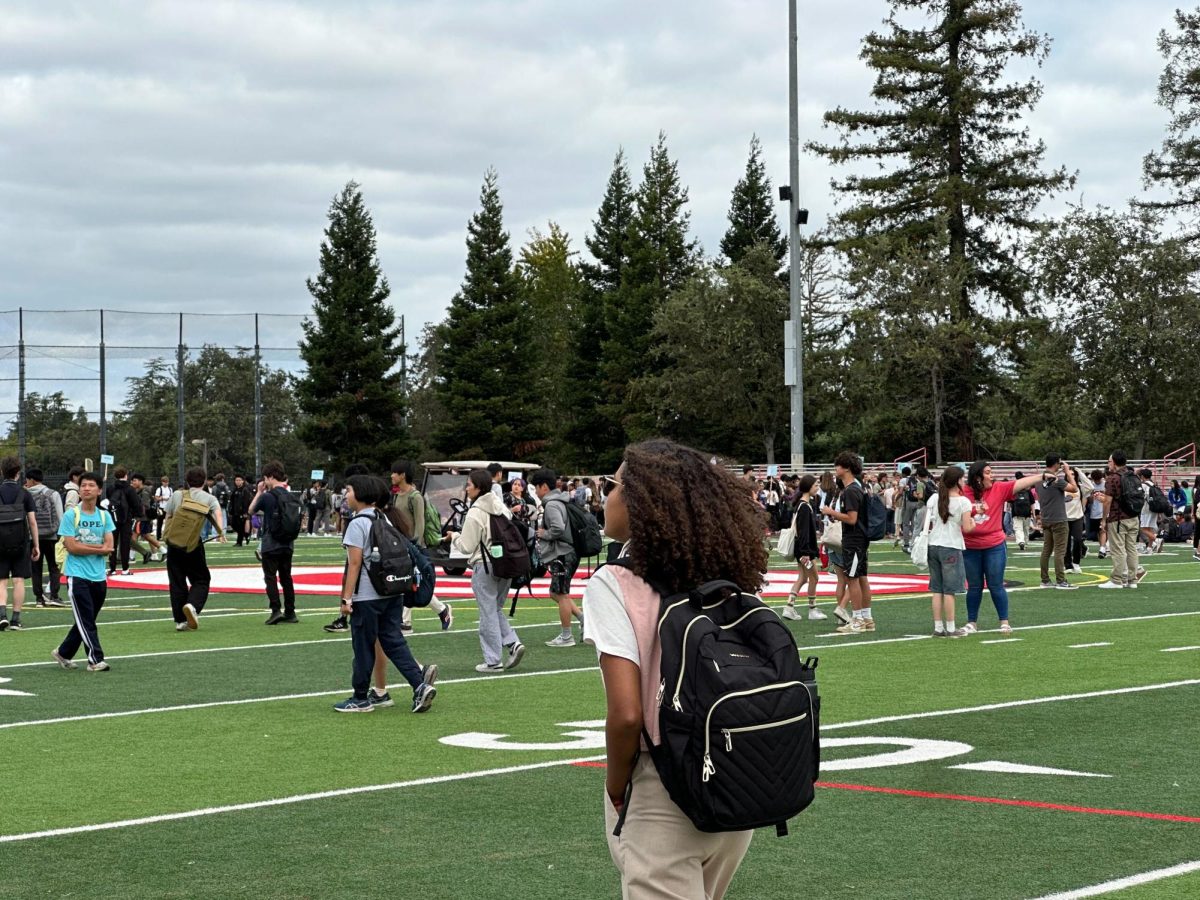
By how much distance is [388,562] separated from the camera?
38.4 feet

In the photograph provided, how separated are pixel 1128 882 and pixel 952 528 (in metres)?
10.6

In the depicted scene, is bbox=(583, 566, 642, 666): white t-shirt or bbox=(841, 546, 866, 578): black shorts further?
bbox=(841, 546, 866, 578): black shorts

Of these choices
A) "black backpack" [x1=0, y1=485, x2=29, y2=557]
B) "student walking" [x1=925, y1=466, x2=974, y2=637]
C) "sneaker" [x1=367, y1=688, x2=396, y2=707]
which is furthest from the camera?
"black backpack" [x1=0, y1=485, x2=29, y2=557]

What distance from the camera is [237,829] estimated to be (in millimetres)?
7820

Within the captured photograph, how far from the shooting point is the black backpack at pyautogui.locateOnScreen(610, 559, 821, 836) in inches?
152

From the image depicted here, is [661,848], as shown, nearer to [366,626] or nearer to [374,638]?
[366,626]

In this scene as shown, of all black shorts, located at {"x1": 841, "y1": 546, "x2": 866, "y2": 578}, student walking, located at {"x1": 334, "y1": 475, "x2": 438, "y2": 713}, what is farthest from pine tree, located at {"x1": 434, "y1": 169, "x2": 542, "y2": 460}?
student walking, located at {"x1": 334, "y1": 475, "x2": 438, "y2": 713}

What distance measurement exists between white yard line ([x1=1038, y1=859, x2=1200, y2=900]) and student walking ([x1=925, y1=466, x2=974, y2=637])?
9.86 m

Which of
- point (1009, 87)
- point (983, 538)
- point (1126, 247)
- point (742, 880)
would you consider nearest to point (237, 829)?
point (742, 880)

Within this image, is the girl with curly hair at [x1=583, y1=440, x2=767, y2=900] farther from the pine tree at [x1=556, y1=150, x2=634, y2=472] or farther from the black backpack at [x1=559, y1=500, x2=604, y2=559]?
the pine tree at [x1=556, y1=150, x2=634, y2=472]

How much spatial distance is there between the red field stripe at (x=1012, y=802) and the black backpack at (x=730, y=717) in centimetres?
436

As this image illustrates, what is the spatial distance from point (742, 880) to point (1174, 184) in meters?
65.3

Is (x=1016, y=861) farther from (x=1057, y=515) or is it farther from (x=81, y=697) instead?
(x=1057, y=515)

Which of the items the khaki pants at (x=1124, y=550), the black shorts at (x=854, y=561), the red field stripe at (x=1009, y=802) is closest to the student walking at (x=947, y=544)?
the black shorts at (x=854, y=561)
